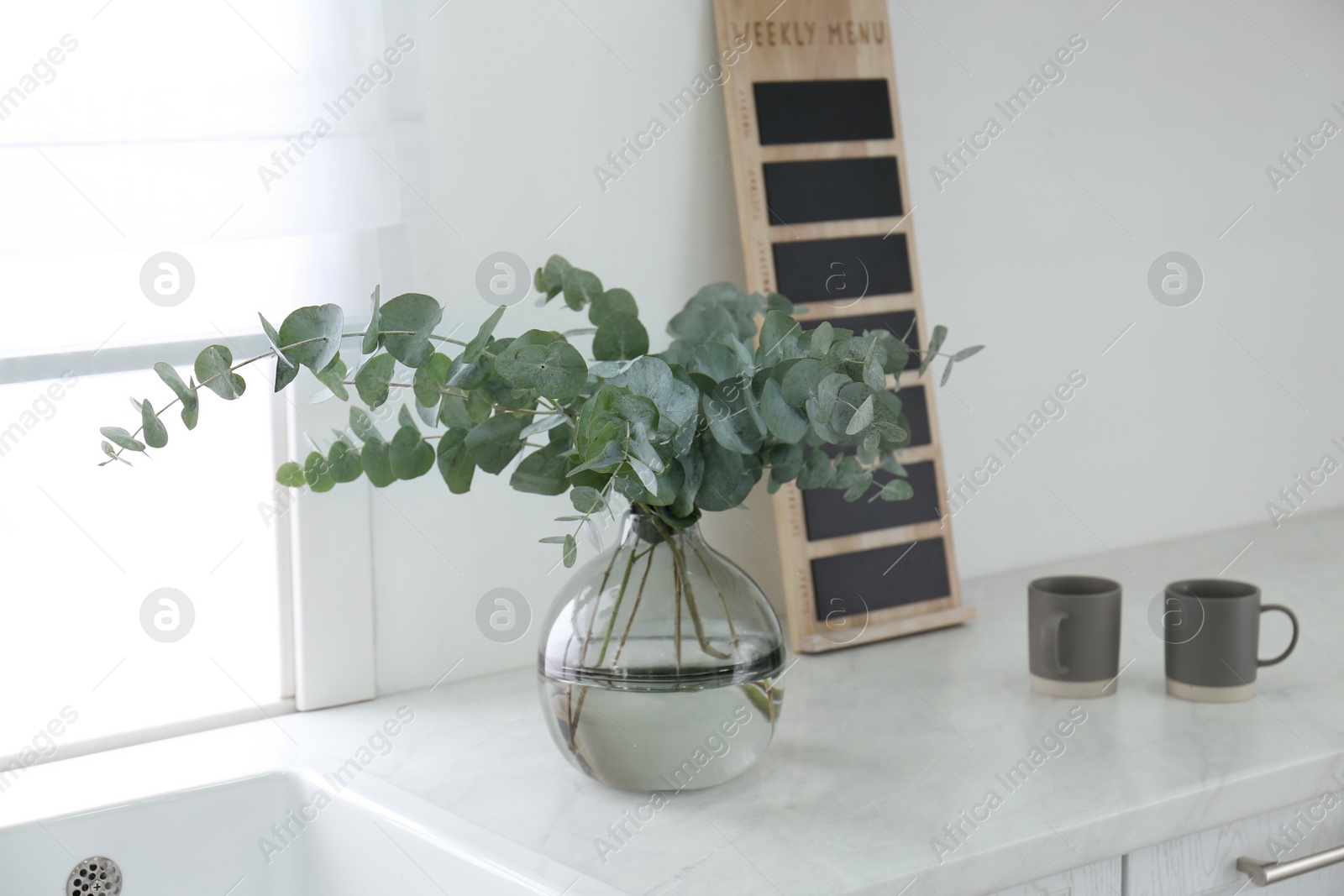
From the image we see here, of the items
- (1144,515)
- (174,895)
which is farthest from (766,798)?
(1144,515)

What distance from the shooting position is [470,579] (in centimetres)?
118

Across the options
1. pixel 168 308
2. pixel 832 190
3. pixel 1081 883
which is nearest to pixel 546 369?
pixel 168 308

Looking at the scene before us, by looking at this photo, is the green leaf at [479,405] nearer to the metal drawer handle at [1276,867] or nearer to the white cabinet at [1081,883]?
the white cabinet at [1081,883]

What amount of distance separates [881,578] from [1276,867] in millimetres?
489

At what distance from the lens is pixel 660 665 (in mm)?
853

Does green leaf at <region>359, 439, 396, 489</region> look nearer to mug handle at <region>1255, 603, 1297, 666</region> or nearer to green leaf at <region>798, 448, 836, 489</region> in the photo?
green leaf at <region>798, 448, 836, 489</region>

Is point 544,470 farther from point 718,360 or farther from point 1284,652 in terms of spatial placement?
point 1284,652

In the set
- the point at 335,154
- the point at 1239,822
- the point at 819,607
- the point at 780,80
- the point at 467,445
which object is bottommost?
the point at 1239,822

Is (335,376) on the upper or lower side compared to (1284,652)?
upper

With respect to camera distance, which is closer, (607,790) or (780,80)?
(607,790)

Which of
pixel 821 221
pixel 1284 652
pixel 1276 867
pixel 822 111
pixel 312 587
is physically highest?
pixel 822 111

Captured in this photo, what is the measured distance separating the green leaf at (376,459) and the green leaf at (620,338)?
18 cm

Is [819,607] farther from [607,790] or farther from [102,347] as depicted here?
[102,347]

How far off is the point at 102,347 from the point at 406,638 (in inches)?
14.7
